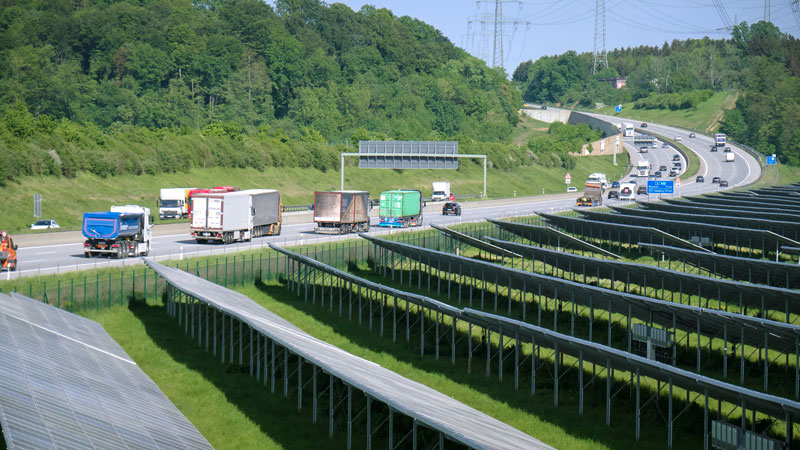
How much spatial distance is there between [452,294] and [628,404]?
919 inches

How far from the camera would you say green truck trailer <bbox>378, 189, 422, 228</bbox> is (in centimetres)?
→ 8550

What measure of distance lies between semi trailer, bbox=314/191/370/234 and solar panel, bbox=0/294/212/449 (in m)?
42.8

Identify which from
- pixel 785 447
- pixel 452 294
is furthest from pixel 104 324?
pixel 785 447

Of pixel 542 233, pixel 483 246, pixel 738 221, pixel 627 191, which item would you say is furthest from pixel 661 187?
pixel 483 246

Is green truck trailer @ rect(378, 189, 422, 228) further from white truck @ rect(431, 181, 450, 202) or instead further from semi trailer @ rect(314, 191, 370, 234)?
white truck @ rect(431, 181, 450, 202)

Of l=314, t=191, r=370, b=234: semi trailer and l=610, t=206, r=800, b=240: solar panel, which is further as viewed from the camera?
l=314, t=191, r=370, b=234: semi trailer

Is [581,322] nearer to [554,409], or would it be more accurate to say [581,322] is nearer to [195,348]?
[554,409]

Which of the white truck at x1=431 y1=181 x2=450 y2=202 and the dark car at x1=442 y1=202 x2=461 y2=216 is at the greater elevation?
the white truck at x1=431 y1=181 x2=450 y2=202

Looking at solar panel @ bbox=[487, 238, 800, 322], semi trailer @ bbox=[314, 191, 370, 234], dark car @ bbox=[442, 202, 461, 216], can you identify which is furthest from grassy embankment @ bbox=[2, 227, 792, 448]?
dark car @ bbox=[442, 202, 461, 216]

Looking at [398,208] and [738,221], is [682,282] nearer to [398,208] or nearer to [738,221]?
[738,221]

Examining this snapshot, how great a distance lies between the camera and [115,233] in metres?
58.2

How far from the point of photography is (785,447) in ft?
76.8

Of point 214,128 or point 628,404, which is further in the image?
point 214,128

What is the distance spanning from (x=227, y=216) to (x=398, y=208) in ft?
68.6
